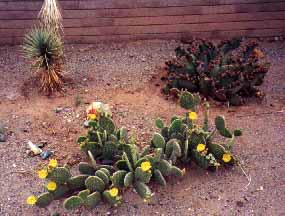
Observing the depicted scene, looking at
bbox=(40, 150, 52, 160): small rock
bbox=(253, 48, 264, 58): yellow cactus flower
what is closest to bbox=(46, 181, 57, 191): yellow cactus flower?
bbox=(40, 150, 52, 160): small rock

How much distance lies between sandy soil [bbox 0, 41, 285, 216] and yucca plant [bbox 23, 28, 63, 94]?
154 mm

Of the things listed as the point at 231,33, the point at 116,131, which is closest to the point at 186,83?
the point at 116,131

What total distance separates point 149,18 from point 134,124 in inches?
74.1

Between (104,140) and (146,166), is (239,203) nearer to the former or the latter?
(146,166)

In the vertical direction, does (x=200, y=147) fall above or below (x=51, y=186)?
above

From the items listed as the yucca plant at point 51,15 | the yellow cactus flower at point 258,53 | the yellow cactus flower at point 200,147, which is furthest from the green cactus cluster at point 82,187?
the yellow cactus flower at point 258,53

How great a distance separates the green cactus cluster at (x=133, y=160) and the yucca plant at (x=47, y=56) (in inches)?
45.4

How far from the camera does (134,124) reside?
16.2 feet

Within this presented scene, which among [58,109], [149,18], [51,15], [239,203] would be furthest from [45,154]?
[149,18]

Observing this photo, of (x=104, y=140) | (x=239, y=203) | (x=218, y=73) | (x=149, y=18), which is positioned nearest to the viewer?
(x=239, y=203)

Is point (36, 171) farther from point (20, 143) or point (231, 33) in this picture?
point (231, 33)

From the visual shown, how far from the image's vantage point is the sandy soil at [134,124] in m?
4.16

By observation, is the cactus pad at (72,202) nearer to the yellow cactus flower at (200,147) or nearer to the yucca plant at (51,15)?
the yellow cactus flower at (200,147)

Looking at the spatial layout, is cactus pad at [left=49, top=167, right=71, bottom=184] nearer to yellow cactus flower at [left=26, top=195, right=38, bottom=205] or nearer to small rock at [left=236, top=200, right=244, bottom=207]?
yellow cactus flower at [left=26, top=195, right=38, bottom=205]
